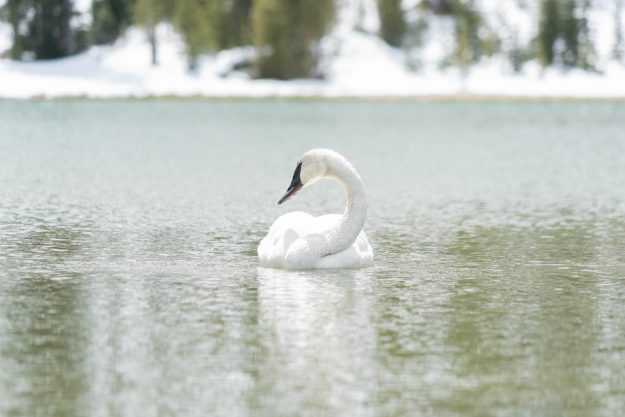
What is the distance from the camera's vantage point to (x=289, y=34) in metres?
128

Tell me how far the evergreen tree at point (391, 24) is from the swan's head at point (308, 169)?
134 meters

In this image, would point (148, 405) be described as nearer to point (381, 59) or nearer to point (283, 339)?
point (283, 339)

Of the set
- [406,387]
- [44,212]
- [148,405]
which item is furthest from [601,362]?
[44,212]

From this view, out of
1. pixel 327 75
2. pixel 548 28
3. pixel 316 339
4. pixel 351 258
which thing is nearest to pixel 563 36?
pixel 548 28

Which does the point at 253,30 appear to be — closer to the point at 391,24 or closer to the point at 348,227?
the point at 391,24

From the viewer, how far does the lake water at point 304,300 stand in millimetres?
11352

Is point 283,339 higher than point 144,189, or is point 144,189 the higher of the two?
point 283,339

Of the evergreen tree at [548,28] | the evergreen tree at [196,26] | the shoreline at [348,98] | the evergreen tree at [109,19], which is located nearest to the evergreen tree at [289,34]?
the evergreen tree at [196,26]

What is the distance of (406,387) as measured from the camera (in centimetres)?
1151

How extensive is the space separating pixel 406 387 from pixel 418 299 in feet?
14.2

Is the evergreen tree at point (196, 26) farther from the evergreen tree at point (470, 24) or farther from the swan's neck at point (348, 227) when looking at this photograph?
the swan's neck at point (348, 227)

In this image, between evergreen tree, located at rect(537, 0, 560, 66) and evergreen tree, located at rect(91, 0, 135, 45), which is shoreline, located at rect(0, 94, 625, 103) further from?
evergreen tree, located at rect(91, 0, 135, 45)

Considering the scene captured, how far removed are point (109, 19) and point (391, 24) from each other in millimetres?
32022

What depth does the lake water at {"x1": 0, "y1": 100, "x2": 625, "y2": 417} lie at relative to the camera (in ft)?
37.2
